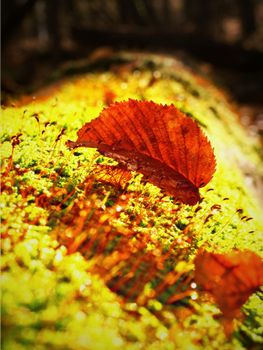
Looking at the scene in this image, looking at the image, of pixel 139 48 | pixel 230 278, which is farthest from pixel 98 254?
pixel 139 48

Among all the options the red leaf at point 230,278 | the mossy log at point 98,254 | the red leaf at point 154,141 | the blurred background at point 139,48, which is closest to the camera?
the mossy log at point 98,254

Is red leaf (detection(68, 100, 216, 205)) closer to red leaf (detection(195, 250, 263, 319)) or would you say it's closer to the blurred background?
red leaf (detection(195, 250, 263, 319))

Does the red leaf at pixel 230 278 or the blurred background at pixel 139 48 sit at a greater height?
the blurred background at pixel 139 48

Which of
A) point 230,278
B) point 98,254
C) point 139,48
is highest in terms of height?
point 139,48

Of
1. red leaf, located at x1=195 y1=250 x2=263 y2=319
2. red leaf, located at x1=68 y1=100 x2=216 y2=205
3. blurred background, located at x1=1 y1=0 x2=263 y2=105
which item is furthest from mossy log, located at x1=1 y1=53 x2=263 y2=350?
blurred background, located at x1=1 y1=0 x2=263 y2=105

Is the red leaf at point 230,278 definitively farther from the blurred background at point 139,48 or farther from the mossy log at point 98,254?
the blurred background at point 139,48

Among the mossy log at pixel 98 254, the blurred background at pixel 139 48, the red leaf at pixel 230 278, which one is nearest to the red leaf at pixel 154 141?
the mossy log at pixel 98 254

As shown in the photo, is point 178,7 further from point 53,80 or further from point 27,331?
point 27,331

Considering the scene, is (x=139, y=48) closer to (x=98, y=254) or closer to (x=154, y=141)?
(x=154, y=141)
